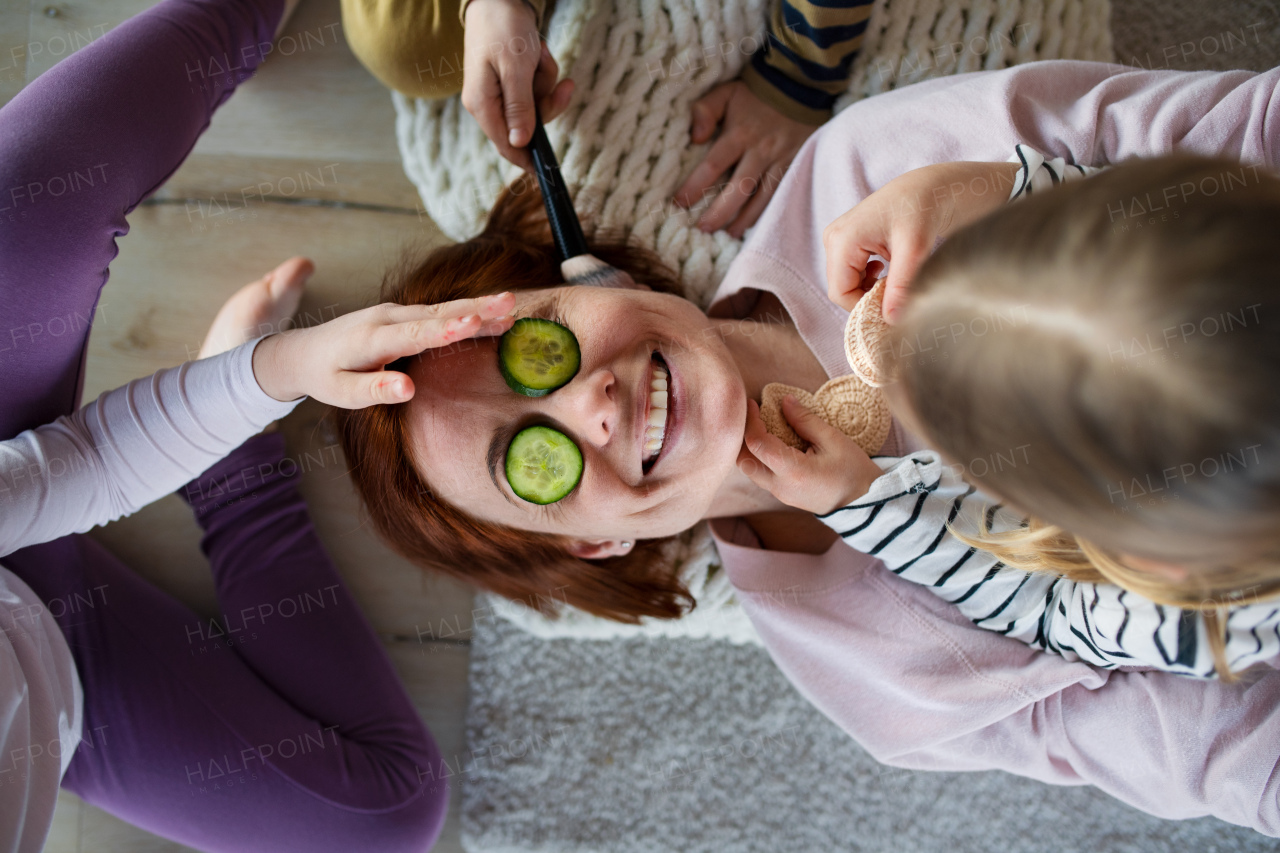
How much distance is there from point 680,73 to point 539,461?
660mm

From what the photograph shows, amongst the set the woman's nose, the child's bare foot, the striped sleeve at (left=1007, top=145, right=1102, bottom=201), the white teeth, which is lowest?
the child's bare foot

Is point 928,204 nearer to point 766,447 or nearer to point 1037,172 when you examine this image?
point 1037,172

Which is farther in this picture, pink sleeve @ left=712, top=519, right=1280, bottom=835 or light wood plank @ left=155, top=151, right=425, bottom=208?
light wood plank @ left=155, top=151, right=425, bottom=208

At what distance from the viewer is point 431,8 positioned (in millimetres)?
1057

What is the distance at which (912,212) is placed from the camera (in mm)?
797

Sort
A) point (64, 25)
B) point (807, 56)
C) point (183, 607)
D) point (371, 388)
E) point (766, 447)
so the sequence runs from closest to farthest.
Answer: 1. point (371, 388)
2. point (766, 447)
3. point (807, 56)
4. point (183, 607)
5. point (64, 25)

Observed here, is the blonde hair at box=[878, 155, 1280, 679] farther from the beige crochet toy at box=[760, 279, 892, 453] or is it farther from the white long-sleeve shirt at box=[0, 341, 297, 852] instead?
the white long-sleeve shirt at box=[0, 341, 297, 852]

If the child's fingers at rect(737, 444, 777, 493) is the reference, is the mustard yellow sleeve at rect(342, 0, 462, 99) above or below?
above

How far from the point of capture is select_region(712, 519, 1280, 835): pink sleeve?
0.88 m

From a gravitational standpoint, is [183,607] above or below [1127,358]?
below

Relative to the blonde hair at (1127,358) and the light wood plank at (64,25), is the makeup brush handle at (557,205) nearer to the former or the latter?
the blonde hair at (1127,358)

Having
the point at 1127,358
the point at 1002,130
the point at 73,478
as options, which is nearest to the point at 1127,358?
the point at 1127,358

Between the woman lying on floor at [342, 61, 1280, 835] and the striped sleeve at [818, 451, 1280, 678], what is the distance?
7 centimetres

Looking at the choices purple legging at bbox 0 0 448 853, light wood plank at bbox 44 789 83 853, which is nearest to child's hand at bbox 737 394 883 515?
purple legging at bbox 0 0 448 853
